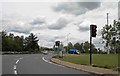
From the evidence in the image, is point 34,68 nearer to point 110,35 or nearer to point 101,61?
point 101,61

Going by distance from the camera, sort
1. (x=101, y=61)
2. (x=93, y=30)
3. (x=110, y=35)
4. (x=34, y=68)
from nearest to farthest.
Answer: (x=34, y=68)
(x=93, y=30)
(x=101, y=61)
(x=110, y=35)

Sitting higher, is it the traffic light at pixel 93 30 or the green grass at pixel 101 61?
the traffic light at pixel 93 30

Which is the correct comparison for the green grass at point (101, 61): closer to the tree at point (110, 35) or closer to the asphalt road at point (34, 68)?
the asphalt road at point (34, 68)

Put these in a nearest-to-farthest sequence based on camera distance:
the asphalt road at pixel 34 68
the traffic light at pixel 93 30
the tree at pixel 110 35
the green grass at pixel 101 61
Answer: the asphalt road at pixel 34 68, the green grass at pixel 101 61, the traffic light at pixel 93 30, the tree at pixel 110 35

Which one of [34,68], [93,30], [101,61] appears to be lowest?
[34,68]

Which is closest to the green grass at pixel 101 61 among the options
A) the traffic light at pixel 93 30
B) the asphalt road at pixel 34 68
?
the traffic light at pixel 93 30

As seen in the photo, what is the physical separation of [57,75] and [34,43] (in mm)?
152019

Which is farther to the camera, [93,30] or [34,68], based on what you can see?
[93,30]

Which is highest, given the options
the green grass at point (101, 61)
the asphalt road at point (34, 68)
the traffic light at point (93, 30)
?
the traffic light at point (93, 30)

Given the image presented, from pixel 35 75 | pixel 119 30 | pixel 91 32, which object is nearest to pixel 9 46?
pixel 119 30

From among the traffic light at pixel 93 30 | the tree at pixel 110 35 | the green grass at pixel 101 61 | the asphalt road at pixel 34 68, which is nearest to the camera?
the asphalt road at pixel 34 68

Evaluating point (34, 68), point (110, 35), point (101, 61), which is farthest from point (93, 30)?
point (110, 35)

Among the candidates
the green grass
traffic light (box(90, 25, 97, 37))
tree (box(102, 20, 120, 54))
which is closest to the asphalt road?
the green grass

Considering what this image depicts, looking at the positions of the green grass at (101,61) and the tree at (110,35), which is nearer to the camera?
the green grass at (101,61)
